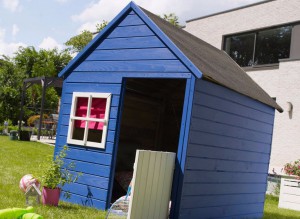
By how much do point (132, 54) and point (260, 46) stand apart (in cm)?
→ 1091

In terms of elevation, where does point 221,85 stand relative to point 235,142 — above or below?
above

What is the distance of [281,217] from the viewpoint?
28.0 ft

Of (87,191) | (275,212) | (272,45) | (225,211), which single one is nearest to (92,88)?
(87,191)

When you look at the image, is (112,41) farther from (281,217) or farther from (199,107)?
(281,217)

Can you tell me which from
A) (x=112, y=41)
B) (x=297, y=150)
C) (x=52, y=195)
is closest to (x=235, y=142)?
(x=112, y=41)

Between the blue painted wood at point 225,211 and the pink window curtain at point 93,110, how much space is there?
1904 millimetres

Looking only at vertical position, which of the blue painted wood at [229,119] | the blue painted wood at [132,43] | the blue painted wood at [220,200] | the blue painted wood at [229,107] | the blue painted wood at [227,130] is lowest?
the blue painted wood at [220,200]

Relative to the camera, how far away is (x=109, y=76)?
262 inches

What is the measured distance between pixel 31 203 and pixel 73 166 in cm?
→ 103

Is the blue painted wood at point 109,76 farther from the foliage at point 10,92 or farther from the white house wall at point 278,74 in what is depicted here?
the foliage at point 10,92

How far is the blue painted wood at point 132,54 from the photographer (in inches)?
239

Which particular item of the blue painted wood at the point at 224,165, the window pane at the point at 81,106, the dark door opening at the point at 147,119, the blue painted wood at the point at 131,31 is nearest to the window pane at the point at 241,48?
the dark door opening at the point at 147,119

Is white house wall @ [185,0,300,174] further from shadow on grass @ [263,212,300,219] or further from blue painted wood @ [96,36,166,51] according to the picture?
blue painted wood @ [96,36,166,51]

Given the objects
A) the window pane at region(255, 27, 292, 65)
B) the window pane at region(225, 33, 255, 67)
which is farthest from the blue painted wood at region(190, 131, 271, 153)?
the window pane at region(225, 33, 255, 67)
